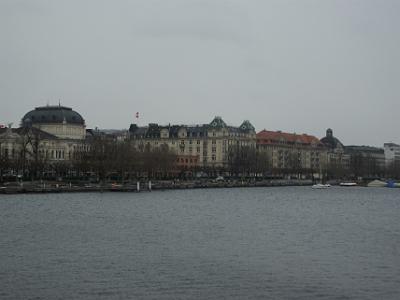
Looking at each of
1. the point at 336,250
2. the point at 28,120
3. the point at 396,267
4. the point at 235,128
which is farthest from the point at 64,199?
the point at 235,128

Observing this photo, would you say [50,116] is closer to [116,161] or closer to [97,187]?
[116,161]

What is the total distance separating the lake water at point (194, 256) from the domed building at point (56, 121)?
3920 inches

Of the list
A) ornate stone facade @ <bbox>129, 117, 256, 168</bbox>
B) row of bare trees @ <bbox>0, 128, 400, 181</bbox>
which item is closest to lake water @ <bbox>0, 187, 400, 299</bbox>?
row of bare trees @ <bbox>0, 128, 400, 181</bbox>

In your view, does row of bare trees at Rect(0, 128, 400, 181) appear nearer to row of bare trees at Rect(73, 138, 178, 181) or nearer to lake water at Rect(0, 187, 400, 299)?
row of bare trees at Rect(73, 138, 178, 181)

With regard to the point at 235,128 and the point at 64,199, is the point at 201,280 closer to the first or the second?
the point at 64,199

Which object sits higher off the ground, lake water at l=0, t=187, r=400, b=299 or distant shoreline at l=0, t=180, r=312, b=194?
distant shoreline at l=0, t=180, r=312, b=194

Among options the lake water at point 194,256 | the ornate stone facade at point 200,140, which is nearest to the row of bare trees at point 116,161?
the ornate stone facade at point 200,140

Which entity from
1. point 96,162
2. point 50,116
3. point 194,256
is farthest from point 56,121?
point 194,256

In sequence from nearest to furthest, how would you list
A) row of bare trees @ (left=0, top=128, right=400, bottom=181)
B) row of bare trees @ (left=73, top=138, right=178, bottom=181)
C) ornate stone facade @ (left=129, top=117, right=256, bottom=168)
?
1. row of bare trees @ (left=0, top=128, right=400, bottom=181)
2. row of bare trees @ (left=73, top=138, right=178, bottom=181)
3. ornate stone facade @ (left=129, top=117, right=256, bottom=168)

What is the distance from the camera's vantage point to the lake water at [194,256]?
29.5m

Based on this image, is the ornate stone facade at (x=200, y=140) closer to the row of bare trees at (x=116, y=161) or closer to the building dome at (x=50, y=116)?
the building dome at (x=50, y=116)

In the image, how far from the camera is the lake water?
29484 millimetres

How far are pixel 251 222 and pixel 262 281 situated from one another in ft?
86.4

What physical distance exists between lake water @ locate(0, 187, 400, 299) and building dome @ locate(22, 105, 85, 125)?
10014 centimetres
